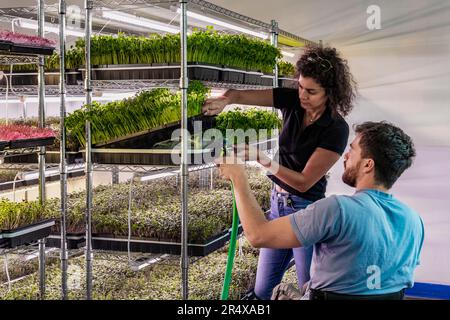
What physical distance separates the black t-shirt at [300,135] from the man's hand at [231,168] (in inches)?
30.4

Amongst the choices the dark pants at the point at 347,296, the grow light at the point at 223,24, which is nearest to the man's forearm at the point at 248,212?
the dark pants at the point at 347,296

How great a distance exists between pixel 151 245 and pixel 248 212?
1.39m

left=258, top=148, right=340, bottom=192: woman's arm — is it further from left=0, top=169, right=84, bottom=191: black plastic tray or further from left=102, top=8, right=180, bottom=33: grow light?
left=0, top=169, right=84, bottom=191: black plastic tray

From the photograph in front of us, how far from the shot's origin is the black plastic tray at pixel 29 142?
3113 mm

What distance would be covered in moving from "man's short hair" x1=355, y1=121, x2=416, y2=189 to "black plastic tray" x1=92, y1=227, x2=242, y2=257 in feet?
4.74

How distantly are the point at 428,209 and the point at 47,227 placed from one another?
4386 mm

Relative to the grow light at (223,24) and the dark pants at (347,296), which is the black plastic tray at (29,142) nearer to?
the grow light at (223,24)

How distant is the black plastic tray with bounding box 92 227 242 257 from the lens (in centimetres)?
332

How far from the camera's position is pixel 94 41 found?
356 cm

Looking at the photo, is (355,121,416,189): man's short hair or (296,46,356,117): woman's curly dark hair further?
(296,46,356,117): woman's curly dark hair

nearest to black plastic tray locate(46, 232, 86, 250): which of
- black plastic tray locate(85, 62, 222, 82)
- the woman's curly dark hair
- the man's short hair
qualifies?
black plastic tray locate(85, 62, 222, 82)

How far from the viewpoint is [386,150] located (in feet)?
6.81
